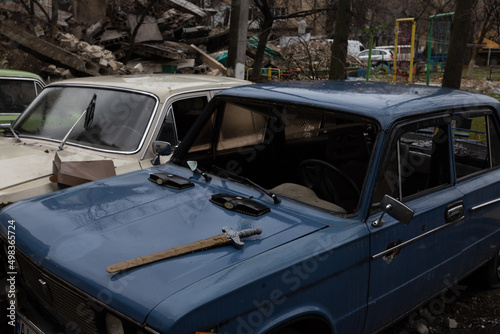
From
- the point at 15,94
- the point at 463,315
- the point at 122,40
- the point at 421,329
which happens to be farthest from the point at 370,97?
the point at 122,40

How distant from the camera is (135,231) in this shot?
2535mm

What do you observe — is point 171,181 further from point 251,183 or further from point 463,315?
point 463,315

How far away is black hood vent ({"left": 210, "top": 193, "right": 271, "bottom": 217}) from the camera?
274 centimetres

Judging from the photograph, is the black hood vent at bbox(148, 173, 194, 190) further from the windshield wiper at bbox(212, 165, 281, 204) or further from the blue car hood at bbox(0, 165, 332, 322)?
the windshield wiper at bbox(212, 165, 281, 204)

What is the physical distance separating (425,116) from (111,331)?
2221mm

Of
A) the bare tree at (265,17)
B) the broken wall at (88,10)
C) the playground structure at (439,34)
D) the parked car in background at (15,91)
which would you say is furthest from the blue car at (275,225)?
the broken wall at (88,10)

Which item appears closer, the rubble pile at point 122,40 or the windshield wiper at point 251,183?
the windshield wiper at point 251,183

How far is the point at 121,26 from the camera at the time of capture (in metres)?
19.4

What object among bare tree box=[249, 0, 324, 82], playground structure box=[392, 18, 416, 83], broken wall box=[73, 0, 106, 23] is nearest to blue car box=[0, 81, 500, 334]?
playground structure box=[392, 18, 416, 83]

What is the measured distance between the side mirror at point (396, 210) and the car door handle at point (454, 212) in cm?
82

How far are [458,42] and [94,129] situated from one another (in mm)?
6949

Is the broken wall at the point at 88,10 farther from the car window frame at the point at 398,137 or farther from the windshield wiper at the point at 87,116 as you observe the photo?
the car window frame at the point at 398,137

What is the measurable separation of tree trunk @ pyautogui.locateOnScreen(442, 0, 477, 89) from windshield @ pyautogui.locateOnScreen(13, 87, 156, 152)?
6.37 metres

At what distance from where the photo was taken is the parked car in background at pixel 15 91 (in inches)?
277
